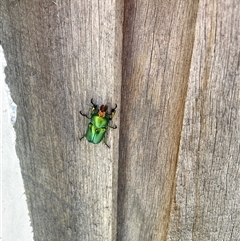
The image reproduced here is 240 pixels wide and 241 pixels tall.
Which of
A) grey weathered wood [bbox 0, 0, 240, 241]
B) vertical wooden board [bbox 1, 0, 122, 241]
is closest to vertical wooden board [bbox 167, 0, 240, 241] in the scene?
grey weathered wood [bbox 0, 0, 240, 241]

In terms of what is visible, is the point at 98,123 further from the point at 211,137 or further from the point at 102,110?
the point at 211,137

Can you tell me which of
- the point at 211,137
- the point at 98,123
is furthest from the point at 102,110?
the point at 211,137

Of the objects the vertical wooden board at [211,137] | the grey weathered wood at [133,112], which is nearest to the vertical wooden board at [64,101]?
the grey weathered wood at [133,112]

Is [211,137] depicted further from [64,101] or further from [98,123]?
[64,101]

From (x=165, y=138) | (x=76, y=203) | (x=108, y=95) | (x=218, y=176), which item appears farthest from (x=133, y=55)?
(x=76, y=203)

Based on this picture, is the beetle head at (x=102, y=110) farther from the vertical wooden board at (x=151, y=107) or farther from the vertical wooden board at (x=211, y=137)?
the vertical wooden board at (x=211, y=137)
